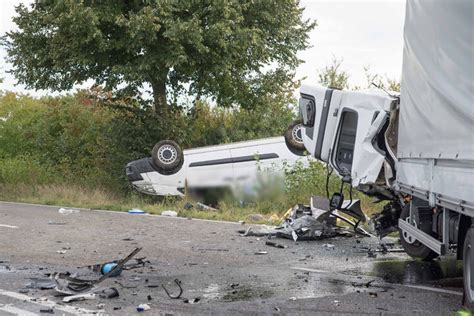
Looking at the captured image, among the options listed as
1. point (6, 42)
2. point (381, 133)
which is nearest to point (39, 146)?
point (6, 42)

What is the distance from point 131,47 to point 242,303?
14.2 metres

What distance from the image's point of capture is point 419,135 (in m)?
6.95

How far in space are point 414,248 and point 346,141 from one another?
74.6 inches

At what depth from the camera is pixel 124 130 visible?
21.3 meters

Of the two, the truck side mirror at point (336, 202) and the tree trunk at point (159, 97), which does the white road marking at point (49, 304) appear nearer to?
the truck side mirror at point (336, 202)

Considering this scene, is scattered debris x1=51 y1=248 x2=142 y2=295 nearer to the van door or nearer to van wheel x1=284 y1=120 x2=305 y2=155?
the van door

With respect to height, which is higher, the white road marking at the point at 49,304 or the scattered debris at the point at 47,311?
the scattered debris at the point at 47,311

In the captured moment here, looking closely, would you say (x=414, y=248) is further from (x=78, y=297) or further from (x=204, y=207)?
(x=204, y=207)

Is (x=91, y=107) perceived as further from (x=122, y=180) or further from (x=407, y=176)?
(x=407, y=176)

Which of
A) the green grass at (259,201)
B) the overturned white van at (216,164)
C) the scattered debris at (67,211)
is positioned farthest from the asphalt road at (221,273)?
the overturned white van at (216,164)

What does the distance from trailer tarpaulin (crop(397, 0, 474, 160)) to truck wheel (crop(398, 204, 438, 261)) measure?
99cm

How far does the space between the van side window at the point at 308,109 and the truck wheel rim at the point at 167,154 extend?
7009 mm

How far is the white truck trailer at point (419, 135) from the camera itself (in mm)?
5484

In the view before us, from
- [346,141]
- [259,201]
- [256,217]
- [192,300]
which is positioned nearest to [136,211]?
[259,201]
